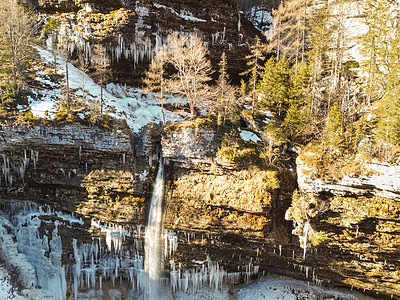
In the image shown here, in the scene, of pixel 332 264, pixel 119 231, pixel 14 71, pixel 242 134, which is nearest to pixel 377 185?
pixel 332 264

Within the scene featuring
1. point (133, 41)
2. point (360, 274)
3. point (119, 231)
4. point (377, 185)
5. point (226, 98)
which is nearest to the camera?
point (377, 185)

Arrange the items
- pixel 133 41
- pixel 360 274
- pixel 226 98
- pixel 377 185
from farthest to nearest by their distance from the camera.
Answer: pixel 133 41 < pixel 226 98 < pixel 360 274 < pixel 377 185

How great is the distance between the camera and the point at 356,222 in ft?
53.1

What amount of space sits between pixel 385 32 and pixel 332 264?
17865 millimetres

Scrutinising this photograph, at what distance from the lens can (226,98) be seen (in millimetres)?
20656

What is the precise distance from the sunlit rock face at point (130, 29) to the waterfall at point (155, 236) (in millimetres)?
14604

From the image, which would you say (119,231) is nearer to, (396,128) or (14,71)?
(14,71)

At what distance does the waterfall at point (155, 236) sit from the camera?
63.6ft

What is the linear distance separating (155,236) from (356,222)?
13716mm

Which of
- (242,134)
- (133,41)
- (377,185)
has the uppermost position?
(133,41)

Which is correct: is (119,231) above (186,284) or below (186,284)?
above

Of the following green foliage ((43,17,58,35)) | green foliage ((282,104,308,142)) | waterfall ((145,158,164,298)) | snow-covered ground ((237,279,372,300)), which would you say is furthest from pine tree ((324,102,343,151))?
green foliage ((43,17,58,35))

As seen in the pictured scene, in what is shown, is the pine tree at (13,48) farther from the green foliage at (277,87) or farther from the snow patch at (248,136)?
the green foliage at (277,87)

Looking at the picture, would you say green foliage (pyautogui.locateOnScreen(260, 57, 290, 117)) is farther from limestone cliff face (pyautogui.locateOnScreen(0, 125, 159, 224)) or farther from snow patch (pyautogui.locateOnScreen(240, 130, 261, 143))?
limestone cliff face (pyautogui.locateOnScreen(0, 125, 159, 224))
